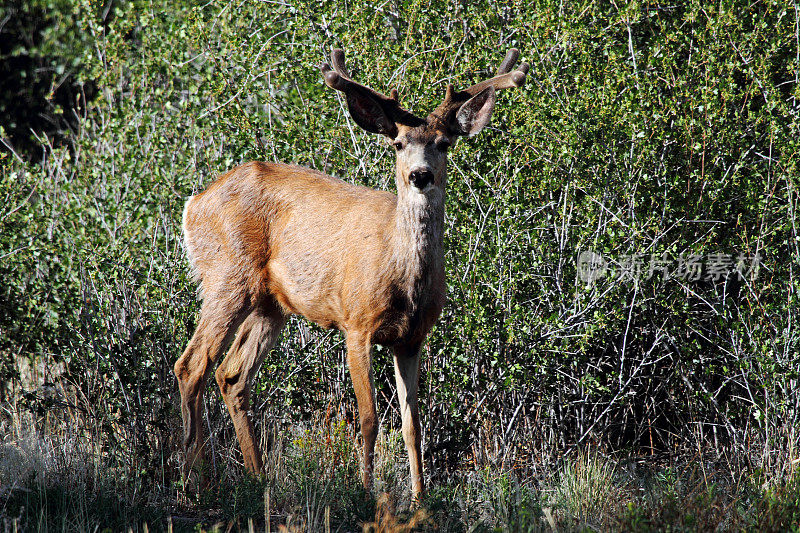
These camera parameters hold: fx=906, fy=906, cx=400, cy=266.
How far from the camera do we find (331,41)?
7219mm

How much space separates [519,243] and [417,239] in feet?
4.38

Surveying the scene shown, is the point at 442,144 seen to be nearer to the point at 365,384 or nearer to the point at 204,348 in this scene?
the point at 365,384

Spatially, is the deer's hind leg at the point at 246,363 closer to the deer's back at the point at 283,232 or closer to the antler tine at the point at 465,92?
the deer's back at the point at 283,232

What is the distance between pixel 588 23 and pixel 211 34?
10.7 ft

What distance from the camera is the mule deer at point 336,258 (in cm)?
566

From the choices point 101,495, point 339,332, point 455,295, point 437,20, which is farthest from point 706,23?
point 101,495

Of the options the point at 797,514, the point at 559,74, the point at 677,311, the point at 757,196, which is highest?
the point at 559,74

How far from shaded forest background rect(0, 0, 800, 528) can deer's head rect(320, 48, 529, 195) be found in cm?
85

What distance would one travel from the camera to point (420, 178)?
5391 millimetres

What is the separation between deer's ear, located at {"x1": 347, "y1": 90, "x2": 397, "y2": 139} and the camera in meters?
5.67

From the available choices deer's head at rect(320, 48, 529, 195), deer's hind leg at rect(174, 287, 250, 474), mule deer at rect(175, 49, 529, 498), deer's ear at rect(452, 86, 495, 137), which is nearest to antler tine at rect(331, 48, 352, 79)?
mule deer at rect(175, 49, 529, 498)

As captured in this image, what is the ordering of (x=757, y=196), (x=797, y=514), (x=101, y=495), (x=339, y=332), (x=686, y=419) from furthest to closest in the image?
(x=686, y=419), (x=339, y=332), (x=757, y=196), (x=101, y=495), (x=797, y=514)

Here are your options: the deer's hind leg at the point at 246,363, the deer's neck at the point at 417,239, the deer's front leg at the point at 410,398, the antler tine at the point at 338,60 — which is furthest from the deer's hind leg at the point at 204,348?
the antler tine at the point at 338,60

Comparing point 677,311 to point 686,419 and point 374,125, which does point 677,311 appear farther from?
point 374,125
